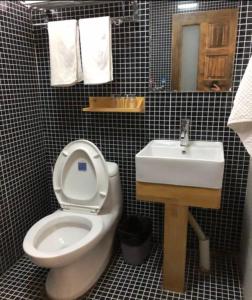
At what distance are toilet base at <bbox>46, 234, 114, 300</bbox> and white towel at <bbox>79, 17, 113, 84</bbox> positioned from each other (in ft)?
3.65

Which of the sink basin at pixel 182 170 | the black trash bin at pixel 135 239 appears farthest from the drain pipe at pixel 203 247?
the sink basin at pixel 182 170

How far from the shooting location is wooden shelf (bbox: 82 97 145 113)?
1.61 metres

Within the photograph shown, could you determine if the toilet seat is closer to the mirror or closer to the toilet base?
the toilet base

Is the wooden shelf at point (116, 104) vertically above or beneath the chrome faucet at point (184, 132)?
above

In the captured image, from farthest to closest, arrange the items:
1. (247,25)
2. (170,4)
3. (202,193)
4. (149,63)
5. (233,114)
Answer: (149,63) → (170,4) → (247,25) → (202,193) → (233,114)

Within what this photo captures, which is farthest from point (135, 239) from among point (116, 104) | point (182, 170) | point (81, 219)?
point (116, 104)

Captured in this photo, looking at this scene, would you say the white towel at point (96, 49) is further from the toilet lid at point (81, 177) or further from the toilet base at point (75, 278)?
the toilet base at point (75, 278)

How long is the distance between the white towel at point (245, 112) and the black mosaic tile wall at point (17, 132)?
4.45 ft

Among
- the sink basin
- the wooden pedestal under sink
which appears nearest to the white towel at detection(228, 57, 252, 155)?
the sink basin

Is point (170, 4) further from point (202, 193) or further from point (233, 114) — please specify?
point (202, 193)

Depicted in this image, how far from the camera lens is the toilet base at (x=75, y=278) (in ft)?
4.59

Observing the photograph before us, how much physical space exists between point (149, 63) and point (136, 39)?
0.18 meters

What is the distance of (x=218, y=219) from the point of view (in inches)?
Result: 67.6

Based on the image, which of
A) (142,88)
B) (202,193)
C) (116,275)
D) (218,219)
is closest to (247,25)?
(142,88)
